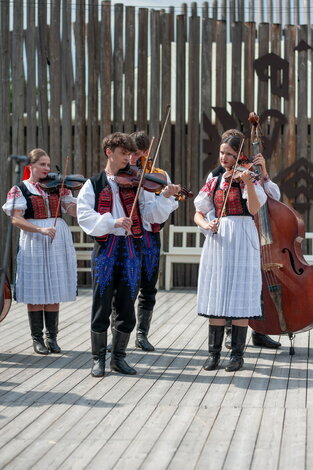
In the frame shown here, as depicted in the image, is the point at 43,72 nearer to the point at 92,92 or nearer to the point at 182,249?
the point at 92,92

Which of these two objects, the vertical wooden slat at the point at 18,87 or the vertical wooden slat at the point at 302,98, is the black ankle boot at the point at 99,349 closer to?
the vertical wooden slat at the point at 18,87

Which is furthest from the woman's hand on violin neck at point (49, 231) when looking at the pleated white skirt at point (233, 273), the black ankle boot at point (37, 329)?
the pleated white skirt at point (233, 273)

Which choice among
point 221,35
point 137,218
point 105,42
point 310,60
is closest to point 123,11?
point 105,42

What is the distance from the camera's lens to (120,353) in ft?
16.9

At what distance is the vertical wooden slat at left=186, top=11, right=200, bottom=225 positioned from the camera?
927 cm

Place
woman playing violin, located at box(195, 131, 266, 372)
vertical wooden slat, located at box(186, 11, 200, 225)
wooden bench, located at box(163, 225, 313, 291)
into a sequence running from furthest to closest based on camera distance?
vertical wooden slat, located at box(186, 11, 200, 225), wooden bench, located at box(163, 225, 313, 291), woman playing violin, located at box(195, 131, 266, 372)

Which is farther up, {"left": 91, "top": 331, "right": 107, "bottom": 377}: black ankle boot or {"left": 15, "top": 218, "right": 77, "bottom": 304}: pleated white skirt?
{"left": 15, "top": 218, "right": 77, "bottom": 304}: pleated white skirt

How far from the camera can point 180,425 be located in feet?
13.1

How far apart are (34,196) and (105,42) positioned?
4027 millimetres

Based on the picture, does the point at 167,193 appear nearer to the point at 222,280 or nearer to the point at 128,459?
the point at 222,280

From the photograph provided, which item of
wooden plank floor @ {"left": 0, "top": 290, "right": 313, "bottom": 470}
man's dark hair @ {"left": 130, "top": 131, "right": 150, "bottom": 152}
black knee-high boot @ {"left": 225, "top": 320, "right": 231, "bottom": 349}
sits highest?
man's dark hair @ {"left": 130, "top": 131, "right": 150, "bottom": 152}

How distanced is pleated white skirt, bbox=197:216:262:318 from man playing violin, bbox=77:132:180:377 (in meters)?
0.41

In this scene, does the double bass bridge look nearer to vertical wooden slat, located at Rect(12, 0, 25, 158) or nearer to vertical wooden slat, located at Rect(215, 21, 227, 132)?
vertical wooden slat, located at Rect(215, 21, 227, 132)

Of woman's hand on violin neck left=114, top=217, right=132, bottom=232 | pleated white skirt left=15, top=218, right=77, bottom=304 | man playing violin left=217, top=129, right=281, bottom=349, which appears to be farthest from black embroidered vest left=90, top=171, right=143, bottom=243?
pleated white skirt left=15, top=218, right=77, bottom=304
